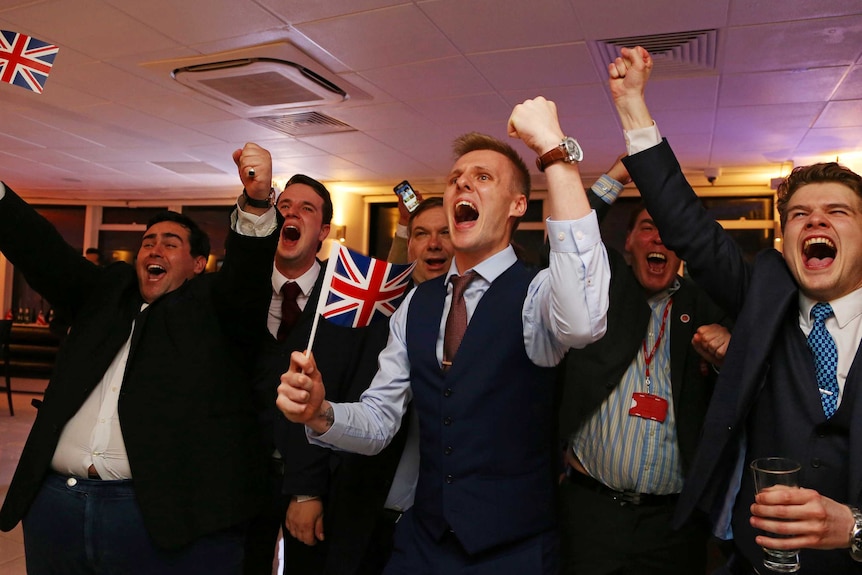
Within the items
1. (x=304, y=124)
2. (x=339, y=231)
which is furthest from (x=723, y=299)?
(x=339, y=231)

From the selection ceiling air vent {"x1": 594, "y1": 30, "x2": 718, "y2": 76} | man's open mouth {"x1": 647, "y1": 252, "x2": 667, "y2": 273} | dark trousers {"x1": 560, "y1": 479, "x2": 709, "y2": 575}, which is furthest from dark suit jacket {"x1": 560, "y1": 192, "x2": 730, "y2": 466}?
ceiling air vent {"x1": 594, "y1": 30, "x2": 718, "y2": 76}

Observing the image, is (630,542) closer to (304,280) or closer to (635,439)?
(635,439)

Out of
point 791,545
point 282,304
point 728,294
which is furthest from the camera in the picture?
point 282,304

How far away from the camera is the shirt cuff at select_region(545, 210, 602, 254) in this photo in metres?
1.29

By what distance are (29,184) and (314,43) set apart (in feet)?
25.4

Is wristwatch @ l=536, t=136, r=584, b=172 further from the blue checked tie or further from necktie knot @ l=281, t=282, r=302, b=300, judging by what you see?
necktie knot @ l=281, t=282, r=302, b=300

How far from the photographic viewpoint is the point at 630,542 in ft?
6.43

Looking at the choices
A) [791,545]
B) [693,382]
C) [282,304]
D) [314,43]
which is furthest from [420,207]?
[314,43]

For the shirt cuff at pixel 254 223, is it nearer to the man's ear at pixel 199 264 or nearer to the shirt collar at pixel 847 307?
the man's ear at pixel 199 264

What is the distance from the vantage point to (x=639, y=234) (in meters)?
2.42

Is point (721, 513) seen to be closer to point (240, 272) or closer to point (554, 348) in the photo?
point (554, 348)

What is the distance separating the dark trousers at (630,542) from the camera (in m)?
1.97

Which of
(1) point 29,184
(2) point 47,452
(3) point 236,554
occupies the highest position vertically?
(1) point 29,184

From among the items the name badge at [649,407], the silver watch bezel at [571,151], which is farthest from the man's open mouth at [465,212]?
the name badge at [649,407]
